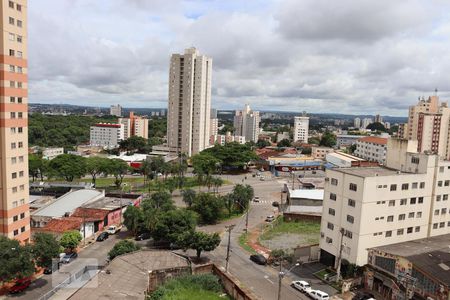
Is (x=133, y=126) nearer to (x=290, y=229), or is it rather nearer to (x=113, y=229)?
(x=113, y=229)

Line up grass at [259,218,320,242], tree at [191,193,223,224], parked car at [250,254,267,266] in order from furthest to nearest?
tree at [191,193,223,224], grass at [259,218,320,242], parked car at [250,254,267,266]

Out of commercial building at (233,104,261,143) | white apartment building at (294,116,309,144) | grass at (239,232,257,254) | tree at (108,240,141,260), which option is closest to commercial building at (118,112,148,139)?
commercial building at (233,104,261,143)

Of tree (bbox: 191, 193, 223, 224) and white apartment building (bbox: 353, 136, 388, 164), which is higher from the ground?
white apartment building (bbox: 353, 136, 388, 164)

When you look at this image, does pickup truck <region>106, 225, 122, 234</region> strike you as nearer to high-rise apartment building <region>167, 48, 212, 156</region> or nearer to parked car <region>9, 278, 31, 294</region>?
parked car <region>9, 278, 31, 294</region>

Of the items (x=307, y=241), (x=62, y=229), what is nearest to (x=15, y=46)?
(x=62, y=229)

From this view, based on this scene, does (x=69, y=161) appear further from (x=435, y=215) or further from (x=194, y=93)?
(x=435, y=215)

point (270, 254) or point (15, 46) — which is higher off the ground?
point (15, 46)

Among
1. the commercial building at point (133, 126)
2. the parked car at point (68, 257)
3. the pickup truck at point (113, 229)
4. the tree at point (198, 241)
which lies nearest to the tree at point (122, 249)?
the tree at point (198, 241)
